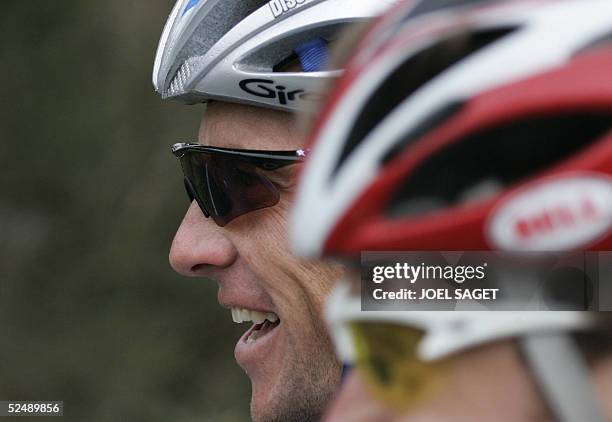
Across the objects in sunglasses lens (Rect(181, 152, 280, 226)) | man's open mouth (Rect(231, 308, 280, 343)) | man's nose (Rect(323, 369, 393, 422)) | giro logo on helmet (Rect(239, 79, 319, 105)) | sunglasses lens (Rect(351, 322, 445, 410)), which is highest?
sunglasses lens (Rect(351, 322, 445, 410))

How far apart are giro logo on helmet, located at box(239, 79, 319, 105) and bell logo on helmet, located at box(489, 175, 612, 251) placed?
3.94ft

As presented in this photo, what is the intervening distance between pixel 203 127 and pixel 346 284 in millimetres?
1324

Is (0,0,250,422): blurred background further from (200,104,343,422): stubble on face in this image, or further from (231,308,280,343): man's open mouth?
(200,104,343,422): stubble on face

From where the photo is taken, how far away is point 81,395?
7047mm

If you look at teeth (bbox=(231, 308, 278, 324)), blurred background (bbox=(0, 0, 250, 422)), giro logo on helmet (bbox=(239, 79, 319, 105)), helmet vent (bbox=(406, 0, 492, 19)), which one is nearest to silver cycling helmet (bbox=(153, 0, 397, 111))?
giro logo on helmet (bbox=(239, 79, 319, 105))

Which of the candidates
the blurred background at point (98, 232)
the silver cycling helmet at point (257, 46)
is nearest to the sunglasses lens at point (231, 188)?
the silver cycling helmet at point (257, 46)

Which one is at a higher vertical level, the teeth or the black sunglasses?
the black sunglasses

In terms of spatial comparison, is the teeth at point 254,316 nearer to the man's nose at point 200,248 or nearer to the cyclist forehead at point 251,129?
the man's nose at point 200,248

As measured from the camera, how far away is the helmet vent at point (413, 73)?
1.07 metres

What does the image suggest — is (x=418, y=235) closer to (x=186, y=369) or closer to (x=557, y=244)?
(x=557, y=244)

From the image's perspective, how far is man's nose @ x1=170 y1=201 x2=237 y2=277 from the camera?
94.8 inches

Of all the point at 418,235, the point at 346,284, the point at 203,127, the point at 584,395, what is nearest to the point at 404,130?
the point at 418,235

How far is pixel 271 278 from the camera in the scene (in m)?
2.37

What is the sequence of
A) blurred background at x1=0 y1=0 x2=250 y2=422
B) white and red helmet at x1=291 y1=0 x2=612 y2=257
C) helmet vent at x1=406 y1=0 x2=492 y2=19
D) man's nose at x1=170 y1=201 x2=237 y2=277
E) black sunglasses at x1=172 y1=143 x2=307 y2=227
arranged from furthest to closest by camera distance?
blurred background at x1=0 y1=0 x2=250 y2=422 < man's nose at x1=170 y1=201 x2=237 y2=277 < black sunglasses at x1=172 y1=143 x2=307 y2=227 < helmet vent at x1=406 y1=0 x2=492 y2=19 < white and red helmet at x1=291 y1=0 x2=612 y2=257
